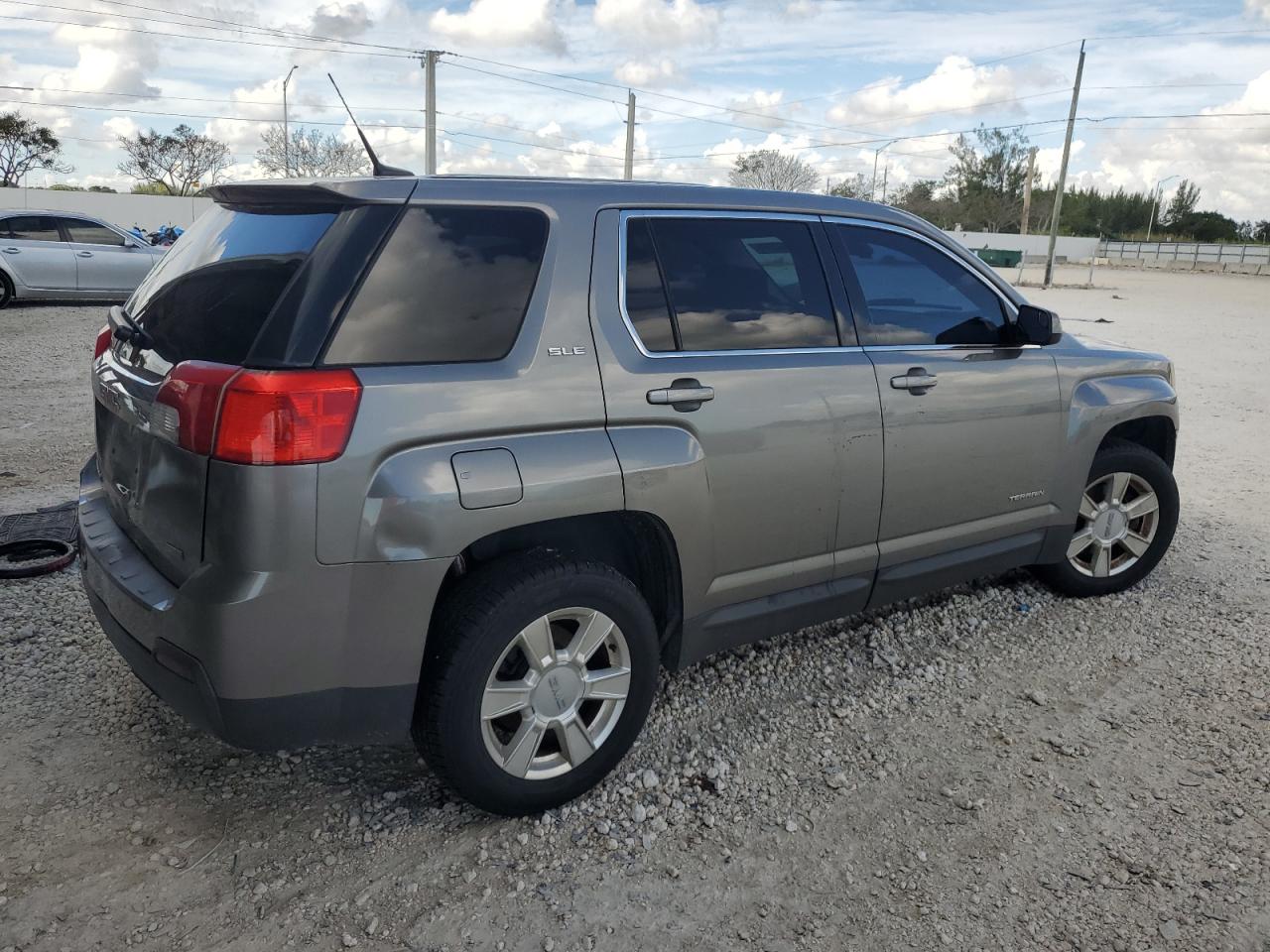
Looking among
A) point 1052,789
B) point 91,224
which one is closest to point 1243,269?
point 91,224

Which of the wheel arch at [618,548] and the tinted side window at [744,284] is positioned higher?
the tinted side window at [744,284]

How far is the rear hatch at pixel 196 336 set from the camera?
248 cm

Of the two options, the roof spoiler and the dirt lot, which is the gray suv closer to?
the roof spoiler

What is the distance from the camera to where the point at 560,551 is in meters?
2.89

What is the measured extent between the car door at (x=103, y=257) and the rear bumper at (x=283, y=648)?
1427cm

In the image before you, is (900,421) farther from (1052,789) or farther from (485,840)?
(485,840)

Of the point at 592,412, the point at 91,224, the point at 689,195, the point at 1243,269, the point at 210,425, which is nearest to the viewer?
the point at 210,425

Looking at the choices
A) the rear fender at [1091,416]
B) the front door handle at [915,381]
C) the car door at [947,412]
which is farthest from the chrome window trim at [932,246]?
the rear fender at [1091,416]

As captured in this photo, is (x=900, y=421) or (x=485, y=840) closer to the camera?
(x=485, y=840)

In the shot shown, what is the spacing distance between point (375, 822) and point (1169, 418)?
4070 millimetres

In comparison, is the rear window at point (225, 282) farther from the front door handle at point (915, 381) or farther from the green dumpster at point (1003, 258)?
the green dumpster at point (1003, 258)

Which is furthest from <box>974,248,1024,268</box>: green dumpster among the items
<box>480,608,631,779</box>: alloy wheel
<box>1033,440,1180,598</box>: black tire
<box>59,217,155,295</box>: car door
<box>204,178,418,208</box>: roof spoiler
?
<box>204,178,418,208</box>: roof spoiler

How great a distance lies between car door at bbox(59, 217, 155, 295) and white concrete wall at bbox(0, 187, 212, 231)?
109ft

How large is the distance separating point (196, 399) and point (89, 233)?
1490 centimetres
